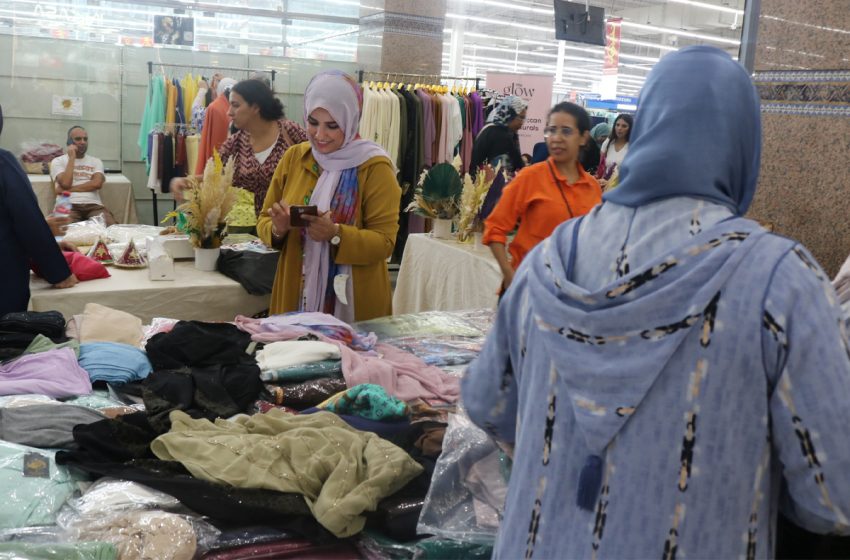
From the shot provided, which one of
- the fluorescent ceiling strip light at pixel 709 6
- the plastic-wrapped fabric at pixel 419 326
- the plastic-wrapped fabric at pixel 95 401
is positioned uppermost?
the fluorescent ceiling strip light at pixel 709 6

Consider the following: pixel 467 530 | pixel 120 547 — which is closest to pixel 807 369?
pixel 467 530

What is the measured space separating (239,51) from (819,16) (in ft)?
24.8

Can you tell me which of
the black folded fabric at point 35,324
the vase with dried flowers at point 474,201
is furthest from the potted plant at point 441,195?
the black folded fabric at point 35,324

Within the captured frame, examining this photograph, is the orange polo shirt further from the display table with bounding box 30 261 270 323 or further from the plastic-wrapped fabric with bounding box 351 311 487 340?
the display table with bounding box 30 261 270 323

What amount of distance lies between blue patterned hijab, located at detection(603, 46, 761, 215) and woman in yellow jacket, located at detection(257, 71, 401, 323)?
2.01 m

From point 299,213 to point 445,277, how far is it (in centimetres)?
195

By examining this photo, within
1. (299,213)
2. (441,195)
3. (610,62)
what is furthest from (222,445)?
(610,62)

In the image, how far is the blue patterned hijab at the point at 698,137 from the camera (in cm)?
110

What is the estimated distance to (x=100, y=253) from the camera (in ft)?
13.3

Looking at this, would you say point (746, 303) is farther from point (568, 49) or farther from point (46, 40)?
point (568, 49)

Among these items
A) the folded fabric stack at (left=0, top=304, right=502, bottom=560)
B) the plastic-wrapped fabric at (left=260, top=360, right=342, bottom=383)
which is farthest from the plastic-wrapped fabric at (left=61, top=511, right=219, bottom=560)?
→ the plastic-wrapped fabric at (left=260, top=360, right=342, bottom=383)

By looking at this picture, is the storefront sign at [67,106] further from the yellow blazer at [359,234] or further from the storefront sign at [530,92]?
the yellow blazer at [359,234]

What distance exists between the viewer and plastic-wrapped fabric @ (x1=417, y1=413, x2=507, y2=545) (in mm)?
1689

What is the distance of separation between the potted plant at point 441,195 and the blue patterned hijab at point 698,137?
3827 mm
